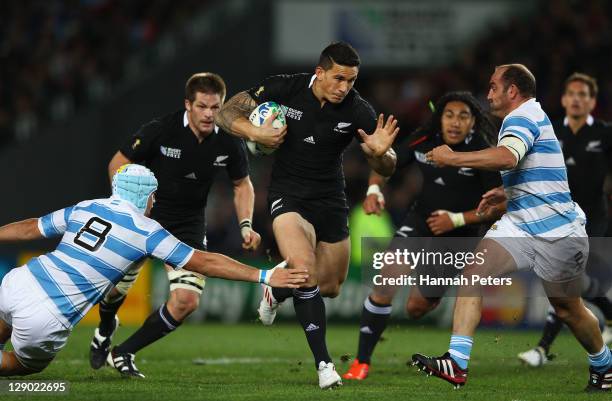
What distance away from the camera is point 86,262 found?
24.7 ft

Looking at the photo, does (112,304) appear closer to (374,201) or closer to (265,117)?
(265,117)

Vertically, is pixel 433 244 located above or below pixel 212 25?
below

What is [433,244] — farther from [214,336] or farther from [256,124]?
[214,336]

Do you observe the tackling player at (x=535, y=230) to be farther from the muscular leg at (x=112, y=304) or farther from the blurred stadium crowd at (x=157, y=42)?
the blurred stadium crowd at (x=157, y=42)

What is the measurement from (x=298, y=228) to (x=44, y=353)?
88.2 inches

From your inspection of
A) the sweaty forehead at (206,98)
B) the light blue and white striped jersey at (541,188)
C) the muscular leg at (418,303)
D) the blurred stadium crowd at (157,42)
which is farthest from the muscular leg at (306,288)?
the blurred stadium crowd at (157,42)

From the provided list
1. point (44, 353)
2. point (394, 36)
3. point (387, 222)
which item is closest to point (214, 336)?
point (387, 222)

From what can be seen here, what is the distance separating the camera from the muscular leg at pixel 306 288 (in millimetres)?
8500

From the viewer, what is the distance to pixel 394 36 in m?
22.9

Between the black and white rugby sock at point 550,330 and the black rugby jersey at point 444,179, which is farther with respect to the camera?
the black and white rugby sock at point 550,330

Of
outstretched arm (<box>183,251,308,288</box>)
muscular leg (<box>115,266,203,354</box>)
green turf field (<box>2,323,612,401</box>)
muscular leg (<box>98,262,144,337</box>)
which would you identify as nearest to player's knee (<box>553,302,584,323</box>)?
green turf field (<box>2,323,612,401</box>)

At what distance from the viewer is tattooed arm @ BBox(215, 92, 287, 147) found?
862 cm

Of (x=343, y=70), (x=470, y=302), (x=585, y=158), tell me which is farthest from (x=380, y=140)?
(x=585, y=158)

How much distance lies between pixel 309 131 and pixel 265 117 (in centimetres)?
42
